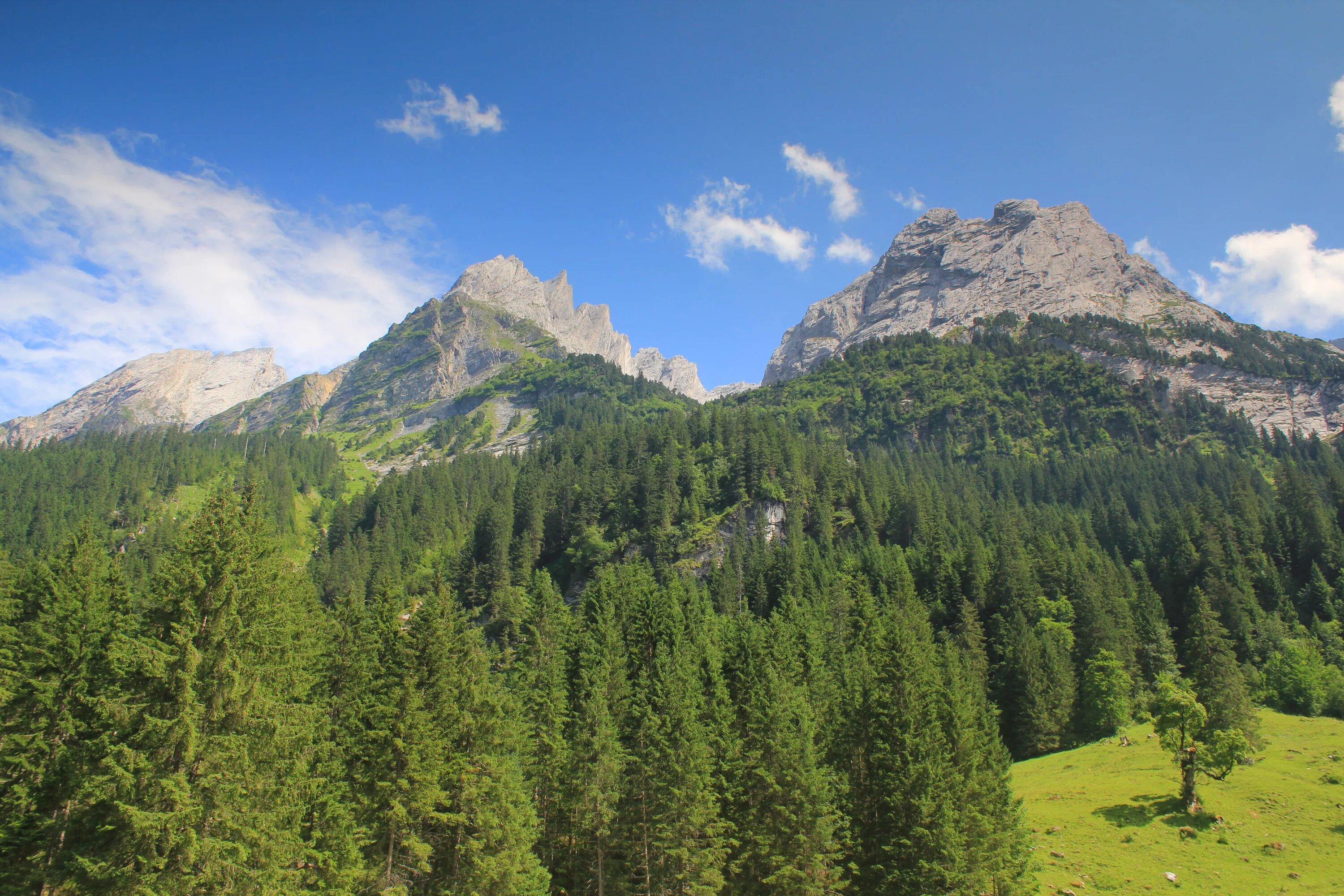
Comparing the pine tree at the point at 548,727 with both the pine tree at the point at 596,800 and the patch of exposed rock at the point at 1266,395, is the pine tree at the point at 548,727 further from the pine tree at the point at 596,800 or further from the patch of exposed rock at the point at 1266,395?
the patch of exposed rock at the point at 1266,395

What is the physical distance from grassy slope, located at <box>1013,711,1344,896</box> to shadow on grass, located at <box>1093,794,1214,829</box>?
0.07 metres

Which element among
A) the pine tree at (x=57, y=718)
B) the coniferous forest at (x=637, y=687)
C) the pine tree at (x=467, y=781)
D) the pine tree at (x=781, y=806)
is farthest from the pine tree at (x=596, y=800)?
the pine tree at (x=57, y=718)

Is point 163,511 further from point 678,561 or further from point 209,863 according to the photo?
point 209,863

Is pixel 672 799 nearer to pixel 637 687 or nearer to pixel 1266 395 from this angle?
pixel 637 687

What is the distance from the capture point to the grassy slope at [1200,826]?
34625 mm

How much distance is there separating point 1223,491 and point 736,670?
455ft

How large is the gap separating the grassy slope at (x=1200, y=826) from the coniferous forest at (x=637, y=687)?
4.04 m

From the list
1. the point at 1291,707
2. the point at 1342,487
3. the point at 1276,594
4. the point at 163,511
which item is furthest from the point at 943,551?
the point at 163,511

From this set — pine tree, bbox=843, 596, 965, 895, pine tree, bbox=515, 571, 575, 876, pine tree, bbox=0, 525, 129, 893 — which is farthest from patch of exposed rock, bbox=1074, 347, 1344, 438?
pine tree, bbox=0, 525, 129, 893

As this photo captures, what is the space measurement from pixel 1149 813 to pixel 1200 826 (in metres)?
2.75

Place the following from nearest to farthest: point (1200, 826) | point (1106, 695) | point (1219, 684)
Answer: point (1200, 826) → point (1219, 684) → point (1106, 695)

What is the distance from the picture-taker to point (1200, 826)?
40.2 m

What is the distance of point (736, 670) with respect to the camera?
43188mm

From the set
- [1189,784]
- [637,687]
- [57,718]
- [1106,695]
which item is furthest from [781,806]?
[1106,695]
